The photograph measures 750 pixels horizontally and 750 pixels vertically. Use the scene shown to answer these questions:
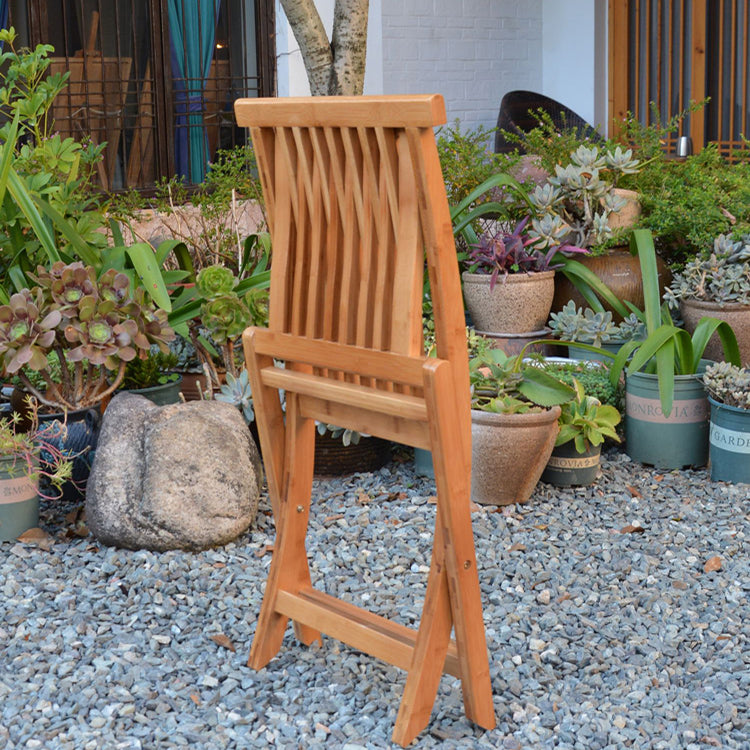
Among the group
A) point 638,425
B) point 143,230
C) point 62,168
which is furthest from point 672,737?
point 143,230

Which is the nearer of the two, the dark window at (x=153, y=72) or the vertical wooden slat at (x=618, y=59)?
the dark window at (x=153, y=72)

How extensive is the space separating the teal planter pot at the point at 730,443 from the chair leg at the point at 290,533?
62.5 inches

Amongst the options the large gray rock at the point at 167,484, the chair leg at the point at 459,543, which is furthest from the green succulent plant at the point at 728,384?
the chair leg at the point at 459,543

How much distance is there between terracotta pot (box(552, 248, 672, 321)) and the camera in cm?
394

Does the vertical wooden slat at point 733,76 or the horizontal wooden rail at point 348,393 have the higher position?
the vertical wooden slat at point 733,76

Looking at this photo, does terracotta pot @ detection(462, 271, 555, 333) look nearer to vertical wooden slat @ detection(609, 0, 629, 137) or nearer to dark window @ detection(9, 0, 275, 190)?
dark window @ detection(9, 0, 275, 190)

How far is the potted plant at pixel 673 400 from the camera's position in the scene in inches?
131

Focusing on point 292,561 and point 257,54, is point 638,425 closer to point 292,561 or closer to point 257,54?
point 292,561

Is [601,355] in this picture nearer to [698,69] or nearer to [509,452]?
[509,452]

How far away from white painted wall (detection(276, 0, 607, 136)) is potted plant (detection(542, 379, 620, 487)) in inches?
165

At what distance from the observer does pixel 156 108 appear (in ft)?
19.5

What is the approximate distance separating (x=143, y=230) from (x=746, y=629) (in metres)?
4.09

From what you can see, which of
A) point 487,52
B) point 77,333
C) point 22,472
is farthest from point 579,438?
point 487,52

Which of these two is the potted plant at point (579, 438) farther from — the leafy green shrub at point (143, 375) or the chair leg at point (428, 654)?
the chair leg at point (428, 654)
